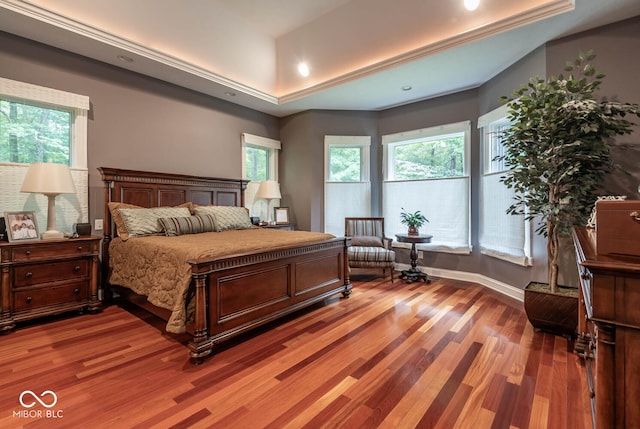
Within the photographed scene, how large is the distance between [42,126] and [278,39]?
10.9 ft

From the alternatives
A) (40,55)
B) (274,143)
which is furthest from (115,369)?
(274,143)

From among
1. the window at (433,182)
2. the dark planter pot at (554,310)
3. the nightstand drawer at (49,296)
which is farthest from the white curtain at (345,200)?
the nightstand drawer at (49,296)

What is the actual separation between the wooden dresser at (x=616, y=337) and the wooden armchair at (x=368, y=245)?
2.95m

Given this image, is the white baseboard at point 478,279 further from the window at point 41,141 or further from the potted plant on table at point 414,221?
the window at point 41,141

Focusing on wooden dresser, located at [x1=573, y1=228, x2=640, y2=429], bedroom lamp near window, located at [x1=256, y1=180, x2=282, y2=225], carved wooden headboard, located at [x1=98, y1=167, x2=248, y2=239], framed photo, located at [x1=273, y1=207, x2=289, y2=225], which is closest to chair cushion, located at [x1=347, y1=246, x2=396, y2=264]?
framed photo, located at [x1=273, y1=207, x2=289, y2=225]

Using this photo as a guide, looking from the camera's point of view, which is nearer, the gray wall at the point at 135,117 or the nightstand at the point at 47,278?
the nightstand at the point at 47,278

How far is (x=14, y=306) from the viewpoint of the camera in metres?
2.49

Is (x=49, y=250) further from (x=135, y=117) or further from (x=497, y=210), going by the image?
(x=497, y=210)

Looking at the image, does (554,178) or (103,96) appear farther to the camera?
(103,96)

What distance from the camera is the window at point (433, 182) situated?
14.0ft

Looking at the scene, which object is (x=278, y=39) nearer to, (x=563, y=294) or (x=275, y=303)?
(x=275, y=303)

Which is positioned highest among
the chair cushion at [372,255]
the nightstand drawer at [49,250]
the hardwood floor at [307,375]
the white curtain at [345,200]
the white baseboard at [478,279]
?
the white curtain at [345,200]

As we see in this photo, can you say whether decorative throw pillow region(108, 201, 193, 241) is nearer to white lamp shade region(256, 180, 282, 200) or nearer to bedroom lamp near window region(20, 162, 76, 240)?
bedroom lamp near window region(20, 162, 76, 240)

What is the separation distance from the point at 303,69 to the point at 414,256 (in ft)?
10.7
